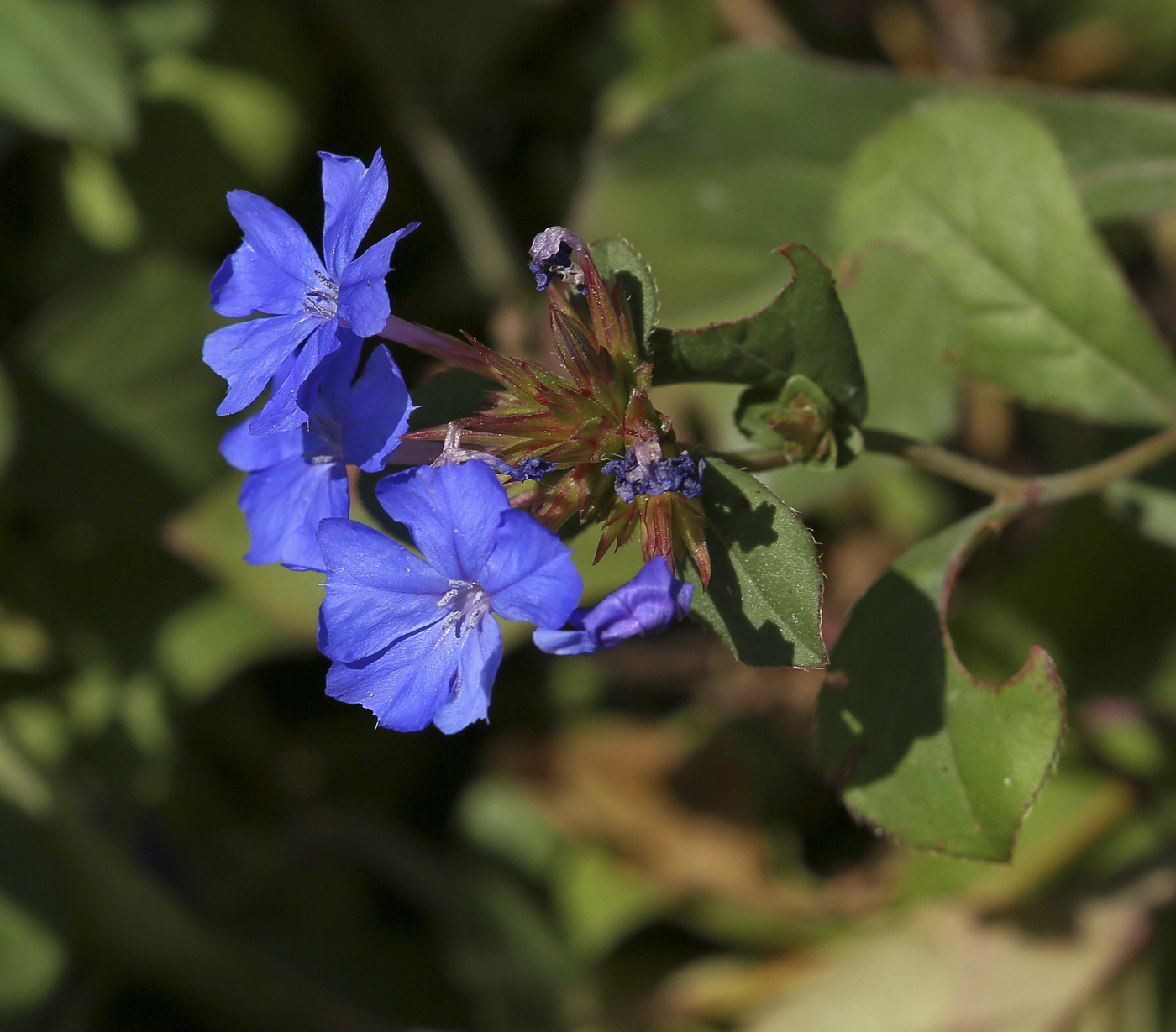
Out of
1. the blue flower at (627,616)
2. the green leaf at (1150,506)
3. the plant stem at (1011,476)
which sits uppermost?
the blue flower at (627,616)

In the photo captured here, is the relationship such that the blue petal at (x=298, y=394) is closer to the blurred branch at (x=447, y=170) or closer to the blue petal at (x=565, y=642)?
the blue petal at (x=565, y=642)

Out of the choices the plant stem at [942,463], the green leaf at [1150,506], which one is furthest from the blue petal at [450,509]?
the green leaf at [1150,506]

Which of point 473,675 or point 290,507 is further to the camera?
point 290,507

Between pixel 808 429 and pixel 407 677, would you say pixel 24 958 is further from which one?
pixel 808 429

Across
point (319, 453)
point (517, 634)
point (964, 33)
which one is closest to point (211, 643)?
point (517, 634)

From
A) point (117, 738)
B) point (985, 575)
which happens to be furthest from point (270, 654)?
point (985, 575)

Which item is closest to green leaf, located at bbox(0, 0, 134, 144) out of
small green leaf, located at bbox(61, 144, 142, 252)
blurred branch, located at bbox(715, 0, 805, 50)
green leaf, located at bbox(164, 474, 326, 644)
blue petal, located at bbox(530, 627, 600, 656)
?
small green leaf, located at bbox(61, 144, 142, 252)

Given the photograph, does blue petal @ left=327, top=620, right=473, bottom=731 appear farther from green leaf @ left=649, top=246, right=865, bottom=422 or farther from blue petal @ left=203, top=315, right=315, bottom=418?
green leaf @ left=649, top=246, right=865, bottom=422
